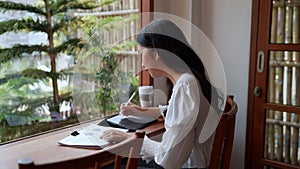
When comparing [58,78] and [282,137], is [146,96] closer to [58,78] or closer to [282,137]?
[58,78]

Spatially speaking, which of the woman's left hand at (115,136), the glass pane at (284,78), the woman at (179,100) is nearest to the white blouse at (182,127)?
the woman at (179,100)

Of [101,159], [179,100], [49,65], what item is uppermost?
[49,65]

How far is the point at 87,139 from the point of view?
1.48 m

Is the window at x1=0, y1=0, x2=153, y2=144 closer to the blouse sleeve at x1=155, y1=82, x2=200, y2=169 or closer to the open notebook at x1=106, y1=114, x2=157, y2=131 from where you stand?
the open notebook at x1=106, y1=114, x2=157, y2=131

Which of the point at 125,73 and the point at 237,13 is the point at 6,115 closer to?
the point at 125,73

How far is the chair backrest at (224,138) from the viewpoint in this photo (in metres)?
1.15

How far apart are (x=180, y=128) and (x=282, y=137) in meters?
1.09

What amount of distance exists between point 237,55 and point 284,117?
0.53 m

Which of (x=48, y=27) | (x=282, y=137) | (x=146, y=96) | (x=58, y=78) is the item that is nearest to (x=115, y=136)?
(x=146, y=96)

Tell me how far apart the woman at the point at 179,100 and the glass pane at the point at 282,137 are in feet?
2.63

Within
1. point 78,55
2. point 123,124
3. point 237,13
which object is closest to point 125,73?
Answer: point 78,55

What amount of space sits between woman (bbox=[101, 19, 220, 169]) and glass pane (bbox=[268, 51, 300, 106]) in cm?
75

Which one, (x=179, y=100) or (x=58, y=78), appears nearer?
(x=179, y=100)

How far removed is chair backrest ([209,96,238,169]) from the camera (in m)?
1.15
